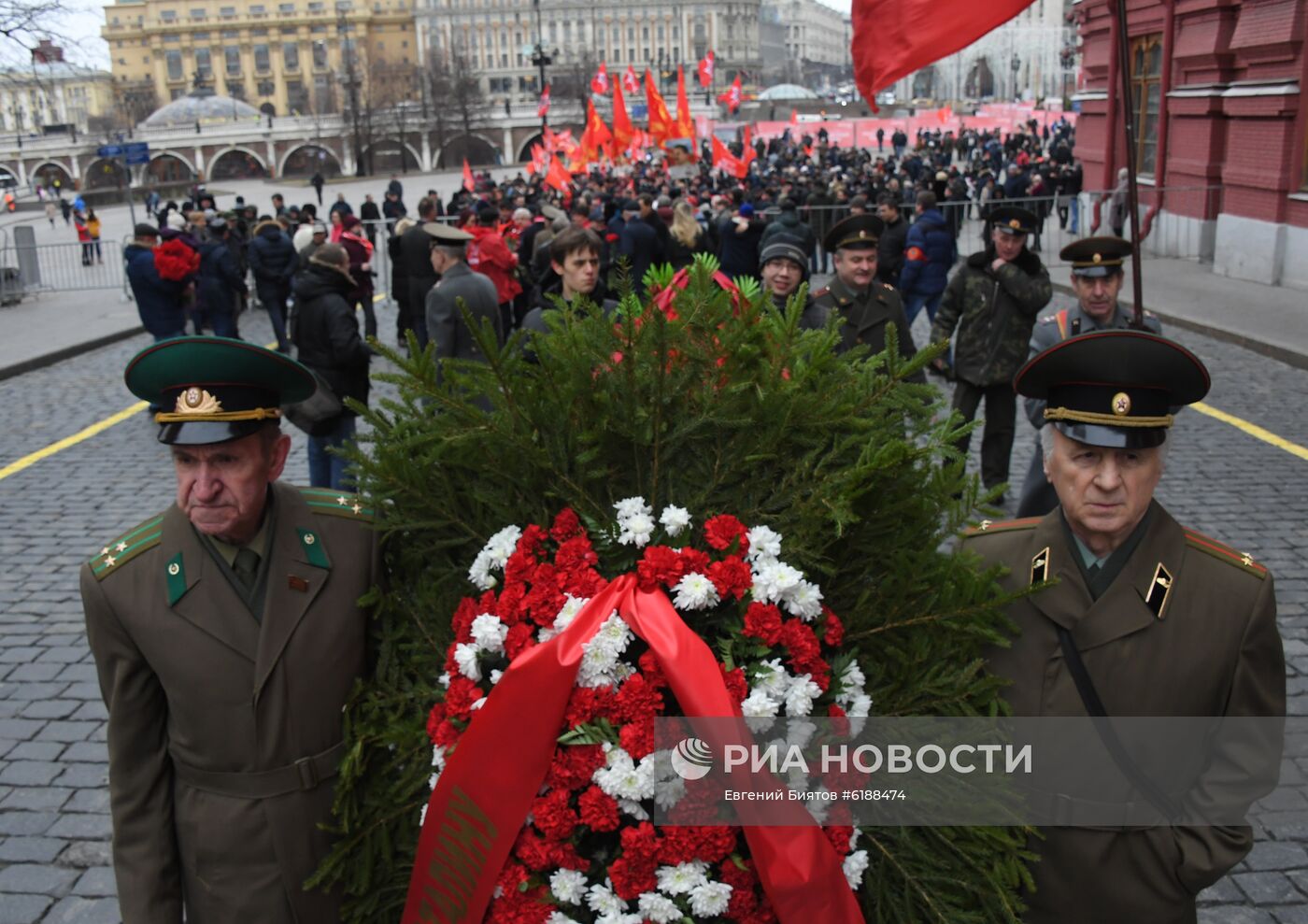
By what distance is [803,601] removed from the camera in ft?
6.70

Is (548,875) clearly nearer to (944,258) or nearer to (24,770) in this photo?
(24,770)

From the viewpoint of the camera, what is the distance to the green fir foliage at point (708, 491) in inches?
83.0

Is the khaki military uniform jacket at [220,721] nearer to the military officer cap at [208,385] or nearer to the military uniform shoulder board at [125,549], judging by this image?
the military uniform shoulder board at [125,549]

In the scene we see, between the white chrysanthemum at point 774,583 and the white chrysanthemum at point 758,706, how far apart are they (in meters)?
0.16

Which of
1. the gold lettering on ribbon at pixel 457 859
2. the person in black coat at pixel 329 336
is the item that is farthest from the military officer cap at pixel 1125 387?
the person in black coat at pixel 329 336

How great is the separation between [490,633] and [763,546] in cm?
49

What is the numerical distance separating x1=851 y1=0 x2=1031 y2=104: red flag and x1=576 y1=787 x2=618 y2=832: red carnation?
332 cm

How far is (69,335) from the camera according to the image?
1583cm

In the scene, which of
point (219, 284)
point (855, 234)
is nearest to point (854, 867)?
point (855, 234)

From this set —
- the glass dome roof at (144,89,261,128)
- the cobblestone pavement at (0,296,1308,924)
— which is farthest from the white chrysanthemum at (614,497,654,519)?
the glass dome roof at (144,89,261,128)

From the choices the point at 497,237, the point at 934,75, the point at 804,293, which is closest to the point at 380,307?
the point at 497,237

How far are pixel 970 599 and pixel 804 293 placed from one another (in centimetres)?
71

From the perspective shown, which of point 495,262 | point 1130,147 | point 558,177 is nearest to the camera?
point 1130,147

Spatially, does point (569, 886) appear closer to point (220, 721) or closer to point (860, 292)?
point (220, 721)
